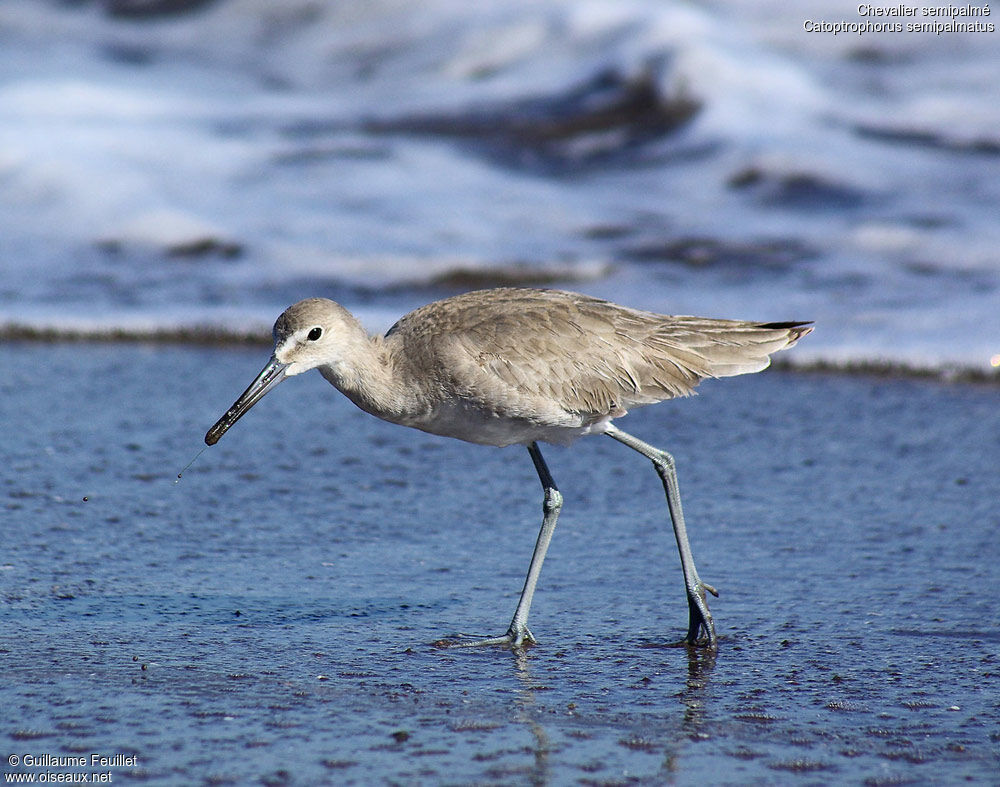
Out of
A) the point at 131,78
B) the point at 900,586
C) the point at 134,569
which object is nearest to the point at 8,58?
the point at 131,78

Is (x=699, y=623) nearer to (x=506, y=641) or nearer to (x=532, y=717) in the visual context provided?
(x=506, y=641)

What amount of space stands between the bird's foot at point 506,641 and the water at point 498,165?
13.2 ft

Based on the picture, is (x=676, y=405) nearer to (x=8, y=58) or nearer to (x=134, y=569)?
(x=134, y=569)

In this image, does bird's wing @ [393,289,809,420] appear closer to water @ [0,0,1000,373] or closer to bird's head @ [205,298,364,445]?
bird's head @ [205,298,364,445]

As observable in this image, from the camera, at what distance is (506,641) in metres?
4.10

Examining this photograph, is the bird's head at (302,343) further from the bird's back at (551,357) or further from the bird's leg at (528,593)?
the bird's leg at (528,593)

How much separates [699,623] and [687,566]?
0.20m

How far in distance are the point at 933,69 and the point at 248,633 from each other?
10.8 m

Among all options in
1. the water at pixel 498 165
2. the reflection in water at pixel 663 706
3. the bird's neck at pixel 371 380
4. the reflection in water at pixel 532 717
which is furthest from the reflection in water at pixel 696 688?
the water at pixel 498 165

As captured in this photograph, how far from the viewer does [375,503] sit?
541 cm

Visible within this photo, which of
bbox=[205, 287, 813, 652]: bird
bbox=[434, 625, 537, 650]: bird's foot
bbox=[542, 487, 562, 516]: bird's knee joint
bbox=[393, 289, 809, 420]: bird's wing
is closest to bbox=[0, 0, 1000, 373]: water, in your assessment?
bbox=[393, 289, 809, 420]: bird's wing

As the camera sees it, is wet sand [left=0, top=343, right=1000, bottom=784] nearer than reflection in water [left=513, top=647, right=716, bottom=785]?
No

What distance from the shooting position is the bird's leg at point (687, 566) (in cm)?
412

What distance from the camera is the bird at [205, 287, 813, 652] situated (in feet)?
14.1
